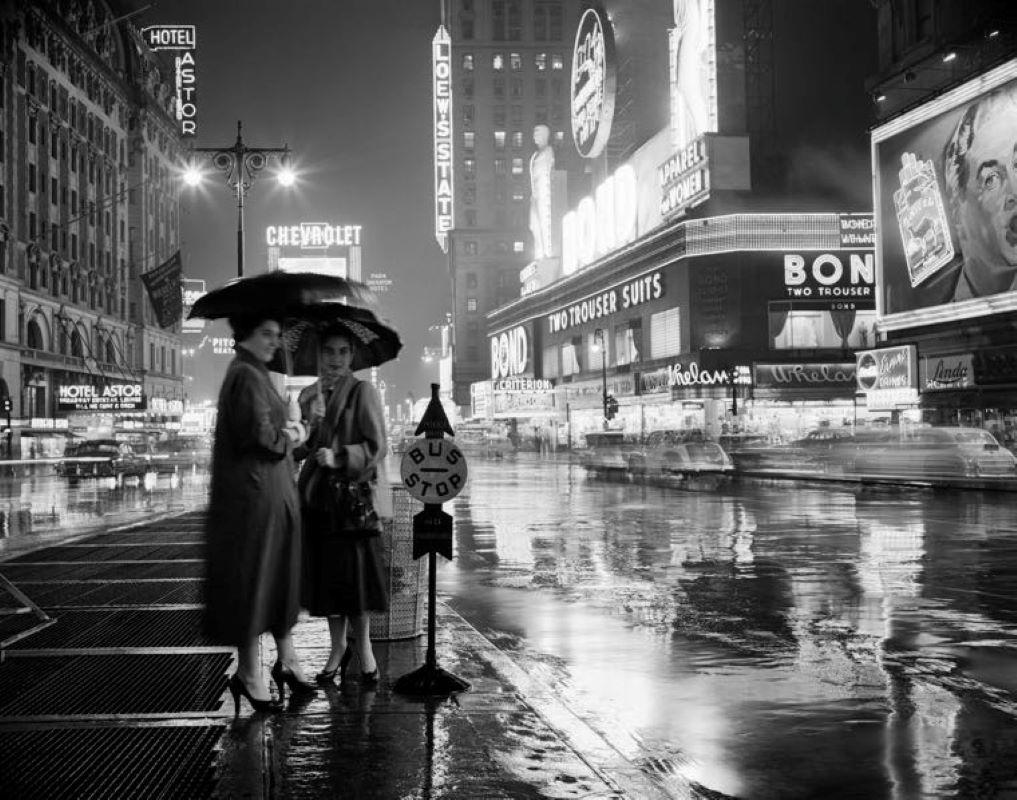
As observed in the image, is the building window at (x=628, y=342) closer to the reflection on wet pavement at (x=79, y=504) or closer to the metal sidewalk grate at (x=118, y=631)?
the reflection on wet pavement at (x=79, y=504)

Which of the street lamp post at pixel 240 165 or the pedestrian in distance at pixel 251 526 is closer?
the pedestrian in distance at pixel 251 526

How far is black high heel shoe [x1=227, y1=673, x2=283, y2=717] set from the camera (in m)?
6.59

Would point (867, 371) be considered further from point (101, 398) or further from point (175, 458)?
point (101, 398)

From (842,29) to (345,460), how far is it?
2733 inches

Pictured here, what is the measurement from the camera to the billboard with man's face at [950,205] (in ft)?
141

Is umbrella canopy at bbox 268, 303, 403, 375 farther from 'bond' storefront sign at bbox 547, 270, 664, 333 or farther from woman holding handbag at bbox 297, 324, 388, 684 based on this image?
'bond' storefront sign at bbox 547, 270, 664, 333

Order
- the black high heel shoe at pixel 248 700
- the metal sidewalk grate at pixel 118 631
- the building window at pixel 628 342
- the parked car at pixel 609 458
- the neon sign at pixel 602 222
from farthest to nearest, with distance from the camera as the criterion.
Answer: the neon sign at pixel 602 222, the building window at pixel 628 342, the parked car at pixel 609 458, the metal sidewalk grate at pixel 118 631, the black high heel shoe at pixel 248 700

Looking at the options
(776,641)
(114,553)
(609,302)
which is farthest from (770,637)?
(609,302)

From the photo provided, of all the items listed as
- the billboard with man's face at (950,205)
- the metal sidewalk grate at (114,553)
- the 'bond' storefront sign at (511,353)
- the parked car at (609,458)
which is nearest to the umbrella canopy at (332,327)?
the metal sidewalk grate at (114,553)

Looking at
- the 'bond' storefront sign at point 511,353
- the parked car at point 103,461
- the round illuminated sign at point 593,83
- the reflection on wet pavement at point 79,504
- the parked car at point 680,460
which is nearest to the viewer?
the reflection on wet pavement at point 79,504

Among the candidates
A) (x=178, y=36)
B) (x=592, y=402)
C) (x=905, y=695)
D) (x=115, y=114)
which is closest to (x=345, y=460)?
(x=905, y=695)

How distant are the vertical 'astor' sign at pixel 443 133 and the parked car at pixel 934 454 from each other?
392ft

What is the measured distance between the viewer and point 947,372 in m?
48.9

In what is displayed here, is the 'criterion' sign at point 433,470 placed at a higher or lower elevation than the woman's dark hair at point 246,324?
lower
